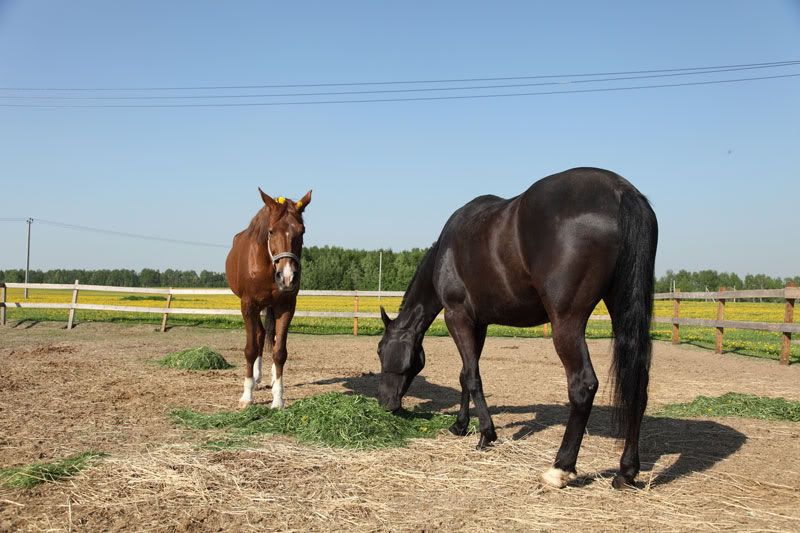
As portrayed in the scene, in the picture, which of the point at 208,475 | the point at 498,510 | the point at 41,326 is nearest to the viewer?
the point at 498,510

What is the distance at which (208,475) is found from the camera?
13.6 feet

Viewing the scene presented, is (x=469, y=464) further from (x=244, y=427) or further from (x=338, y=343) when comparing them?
(x=338, y=343)

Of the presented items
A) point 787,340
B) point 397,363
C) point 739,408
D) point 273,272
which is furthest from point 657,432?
point 787,340

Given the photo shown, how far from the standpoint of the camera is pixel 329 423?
5469 mm

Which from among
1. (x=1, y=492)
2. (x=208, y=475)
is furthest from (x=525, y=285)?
(x=1, y=492)

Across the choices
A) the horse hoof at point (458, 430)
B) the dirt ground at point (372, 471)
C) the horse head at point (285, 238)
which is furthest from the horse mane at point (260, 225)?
the horse hoof at point (458, 430)

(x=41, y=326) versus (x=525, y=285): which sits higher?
(x=525, y=285)

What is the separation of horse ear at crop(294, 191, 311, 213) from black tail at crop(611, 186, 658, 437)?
3.69 metres

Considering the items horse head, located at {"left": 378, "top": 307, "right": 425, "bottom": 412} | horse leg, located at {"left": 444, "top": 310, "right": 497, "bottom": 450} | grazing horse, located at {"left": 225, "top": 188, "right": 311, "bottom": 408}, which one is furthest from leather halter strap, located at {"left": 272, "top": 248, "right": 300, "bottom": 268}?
horse leg, located at {"left": 444, "top": 310, "right": 497, "bottom": 450}

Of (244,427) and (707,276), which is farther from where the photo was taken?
(707,276)

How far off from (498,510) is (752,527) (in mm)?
1488

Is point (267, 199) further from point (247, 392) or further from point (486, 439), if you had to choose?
point (486, 439)

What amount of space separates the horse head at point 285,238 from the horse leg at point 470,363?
1734mm

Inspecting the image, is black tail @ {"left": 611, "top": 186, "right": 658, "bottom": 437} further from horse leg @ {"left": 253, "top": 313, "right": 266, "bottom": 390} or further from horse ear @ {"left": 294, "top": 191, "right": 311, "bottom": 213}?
horse leg @ {"left": 253, "top": 313, "right": 266, "bottom": 390}
